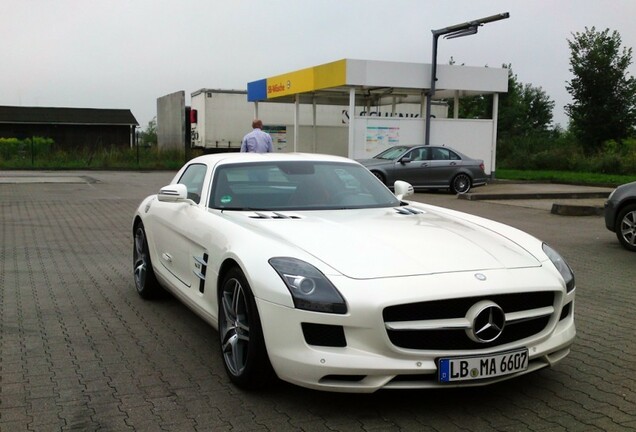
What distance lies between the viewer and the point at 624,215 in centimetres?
920

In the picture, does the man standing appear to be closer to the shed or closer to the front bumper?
the front bumper

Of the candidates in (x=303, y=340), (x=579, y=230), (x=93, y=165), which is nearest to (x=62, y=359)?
(x=303, y=340)

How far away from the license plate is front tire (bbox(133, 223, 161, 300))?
3421 mm

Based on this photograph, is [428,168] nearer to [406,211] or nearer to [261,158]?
[261,158]

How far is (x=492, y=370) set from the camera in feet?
10.9

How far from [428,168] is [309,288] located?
16286 millimetres

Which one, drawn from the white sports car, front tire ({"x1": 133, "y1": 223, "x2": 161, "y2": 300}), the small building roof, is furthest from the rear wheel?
the small building roof

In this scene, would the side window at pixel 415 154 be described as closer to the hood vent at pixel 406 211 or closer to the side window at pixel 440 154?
the side window at pixel 440 154

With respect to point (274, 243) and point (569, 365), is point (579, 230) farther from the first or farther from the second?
point (274, 243)

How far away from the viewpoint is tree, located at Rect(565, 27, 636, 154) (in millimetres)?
37531

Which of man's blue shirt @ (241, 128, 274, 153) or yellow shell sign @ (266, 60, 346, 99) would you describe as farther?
yellow shell sign @ (266, 60, 346, 99)

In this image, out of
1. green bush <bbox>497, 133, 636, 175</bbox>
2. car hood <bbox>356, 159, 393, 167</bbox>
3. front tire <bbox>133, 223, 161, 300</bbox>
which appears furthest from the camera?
green bush <bbox>497, 133, 636, 175</bbox>

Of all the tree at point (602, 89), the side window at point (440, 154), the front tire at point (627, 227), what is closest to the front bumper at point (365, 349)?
the front tire at point (627, 227)

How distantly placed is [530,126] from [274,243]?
63.1 meters
